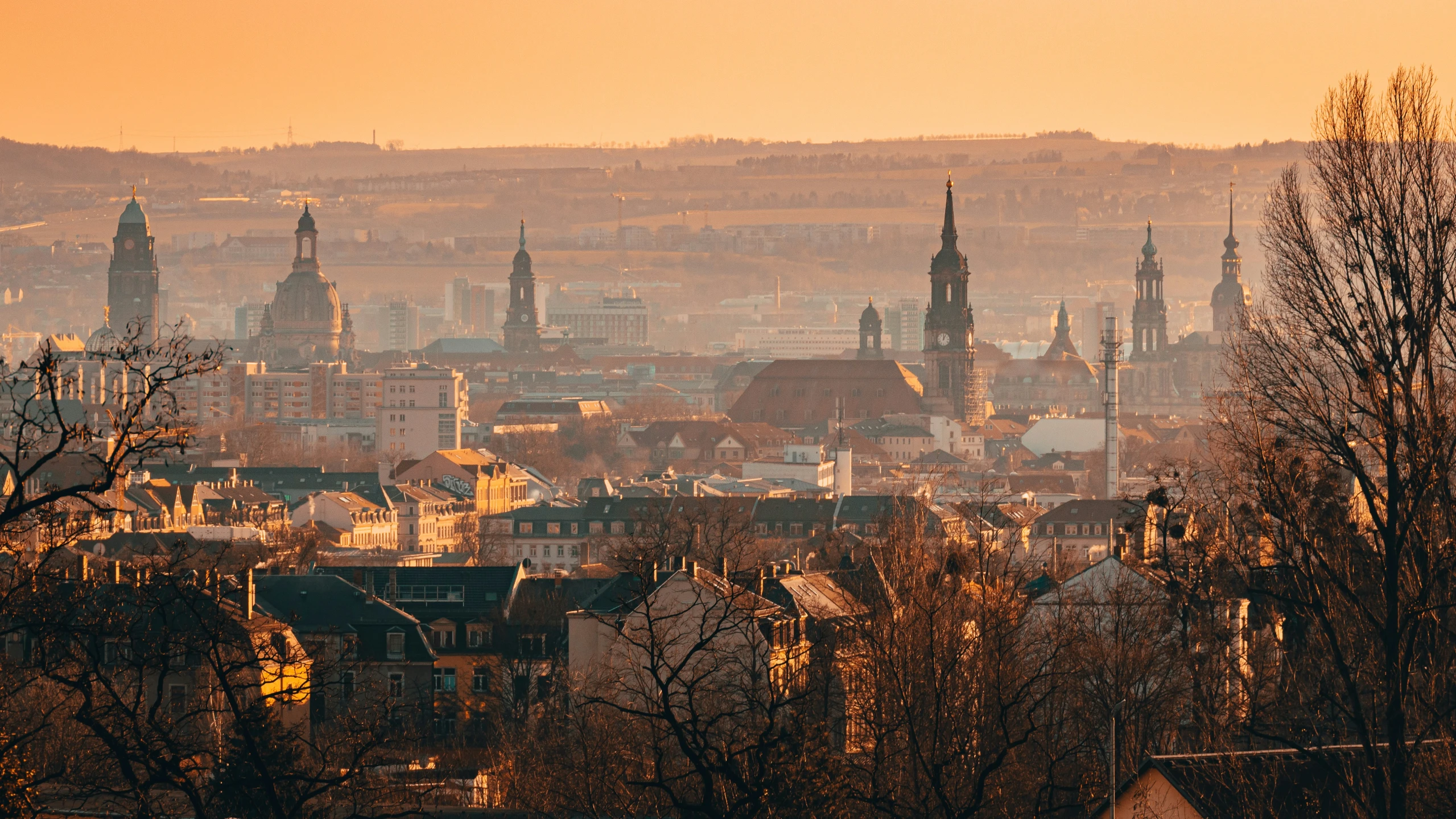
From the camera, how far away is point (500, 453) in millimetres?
158750

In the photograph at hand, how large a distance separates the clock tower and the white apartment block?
32.6 metres

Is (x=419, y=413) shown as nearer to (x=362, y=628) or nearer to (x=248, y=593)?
(x=362, y=628)

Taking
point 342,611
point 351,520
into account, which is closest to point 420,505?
point 351,520

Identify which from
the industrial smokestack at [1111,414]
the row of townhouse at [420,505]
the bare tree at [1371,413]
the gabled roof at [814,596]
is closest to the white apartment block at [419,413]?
the row of townhouse at [420,505]

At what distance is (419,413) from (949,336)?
37237 millimetres

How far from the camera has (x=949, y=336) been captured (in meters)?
188

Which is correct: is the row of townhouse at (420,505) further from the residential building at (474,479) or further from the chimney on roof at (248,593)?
the chimney on roof at (248,593)

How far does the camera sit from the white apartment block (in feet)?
554

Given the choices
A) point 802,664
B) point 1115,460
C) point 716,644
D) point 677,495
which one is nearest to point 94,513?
point 802,664

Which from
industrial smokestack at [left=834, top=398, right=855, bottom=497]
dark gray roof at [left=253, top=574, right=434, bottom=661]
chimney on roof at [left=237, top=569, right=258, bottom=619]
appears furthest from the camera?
industrial smokestack at [left=834, top=398, right=855, bottom=497]

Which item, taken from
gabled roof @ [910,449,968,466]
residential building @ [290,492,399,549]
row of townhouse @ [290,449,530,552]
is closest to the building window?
row of townhouse @ [290,449,530,552]

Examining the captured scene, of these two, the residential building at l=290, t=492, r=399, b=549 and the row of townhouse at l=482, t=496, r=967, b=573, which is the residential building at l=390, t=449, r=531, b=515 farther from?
the row of townhouse at l=482, t=496, r=967, b=573

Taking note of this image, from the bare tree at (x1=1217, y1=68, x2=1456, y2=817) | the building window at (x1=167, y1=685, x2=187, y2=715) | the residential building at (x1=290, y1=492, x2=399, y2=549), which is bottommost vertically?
the residential building at (x1=290, y1=492, x2=399, y2=549)

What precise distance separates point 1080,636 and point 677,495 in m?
69.5
